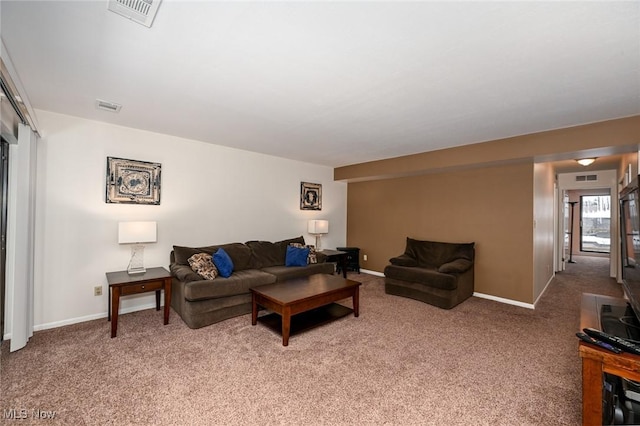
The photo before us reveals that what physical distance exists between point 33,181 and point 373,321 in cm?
403

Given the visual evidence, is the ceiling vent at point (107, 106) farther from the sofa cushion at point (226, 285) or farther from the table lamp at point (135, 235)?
the sofa cushion at point (226, 285)

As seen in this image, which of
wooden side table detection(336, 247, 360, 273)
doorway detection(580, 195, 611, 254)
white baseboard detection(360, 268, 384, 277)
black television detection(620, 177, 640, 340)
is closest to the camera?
black television detection(620, 177, 640, 340)

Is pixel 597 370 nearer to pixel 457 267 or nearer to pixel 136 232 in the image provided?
pixel 457 267

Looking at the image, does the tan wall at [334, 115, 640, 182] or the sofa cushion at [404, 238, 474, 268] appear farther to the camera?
the sofa cushion at [404, 238, 474, 268]

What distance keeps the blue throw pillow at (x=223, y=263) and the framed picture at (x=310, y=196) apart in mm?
2244

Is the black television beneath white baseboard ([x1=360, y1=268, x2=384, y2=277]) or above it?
above

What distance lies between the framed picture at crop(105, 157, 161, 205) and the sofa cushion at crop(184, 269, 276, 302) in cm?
146

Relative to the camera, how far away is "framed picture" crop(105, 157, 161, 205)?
136 inches

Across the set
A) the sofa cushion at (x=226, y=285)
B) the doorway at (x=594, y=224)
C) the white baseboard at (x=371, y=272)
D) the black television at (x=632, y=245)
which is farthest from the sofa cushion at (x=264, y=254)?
the doorway at (x=594, y=224)

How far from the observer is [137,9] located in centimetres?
147

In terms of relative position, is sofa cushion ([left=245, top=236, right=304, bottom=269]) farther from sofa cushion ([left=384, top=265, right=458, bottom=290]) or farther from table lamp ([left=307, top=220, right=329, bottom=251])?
sofa cushion ([left=384, top=265, right=458, bottom=290])

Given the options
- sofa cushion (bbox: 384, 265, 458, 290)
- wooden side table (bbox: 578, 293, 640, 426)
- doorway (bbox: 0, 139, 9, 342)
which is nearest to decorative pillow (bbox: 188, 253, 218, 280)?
doorway (bbox: 0, 139, 9, 342)

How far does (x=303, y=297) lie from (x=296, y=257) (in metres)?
1.61

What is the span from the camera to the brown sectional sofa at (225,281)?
3129 mm
